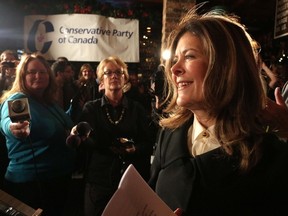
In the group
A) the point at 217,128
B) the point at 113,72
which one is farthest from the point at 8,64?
the point at 217,128

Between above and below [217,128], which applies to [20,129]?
below

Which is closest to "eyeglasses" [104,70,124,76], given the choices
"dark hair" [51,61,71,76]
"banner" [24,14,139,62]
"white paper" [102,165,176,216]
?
"dark hair" [51,61,71,76]

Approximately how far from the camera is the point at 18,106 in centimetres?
172

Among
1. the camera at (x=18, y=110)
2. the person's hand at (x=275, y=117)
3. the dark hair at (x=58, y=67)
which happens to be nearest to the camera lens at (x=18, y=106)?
the camera at (x=18, y=110)

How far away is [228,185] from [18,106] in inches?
51.3

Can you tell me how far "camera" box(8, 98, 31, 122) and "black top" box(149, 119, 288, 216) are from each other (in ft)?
3.47

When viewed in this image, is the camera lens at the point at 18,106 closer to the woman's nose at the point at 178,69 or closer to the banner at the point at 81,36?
the woman's nose at the point at 178,69

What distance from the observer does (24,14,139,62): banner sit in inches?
180

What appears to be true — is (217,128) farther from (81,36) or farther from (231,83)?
(81,36)

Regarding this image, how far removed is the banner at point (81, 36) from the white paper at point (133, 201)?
3987 mm

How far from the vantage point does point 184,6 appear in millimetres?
3588

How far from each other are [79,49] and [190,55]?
3.79 meters

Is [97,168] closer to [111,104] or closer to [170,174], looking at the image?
[111,104]

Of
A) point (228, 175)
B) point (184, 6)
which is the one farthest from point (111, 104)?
point (184, 6)
